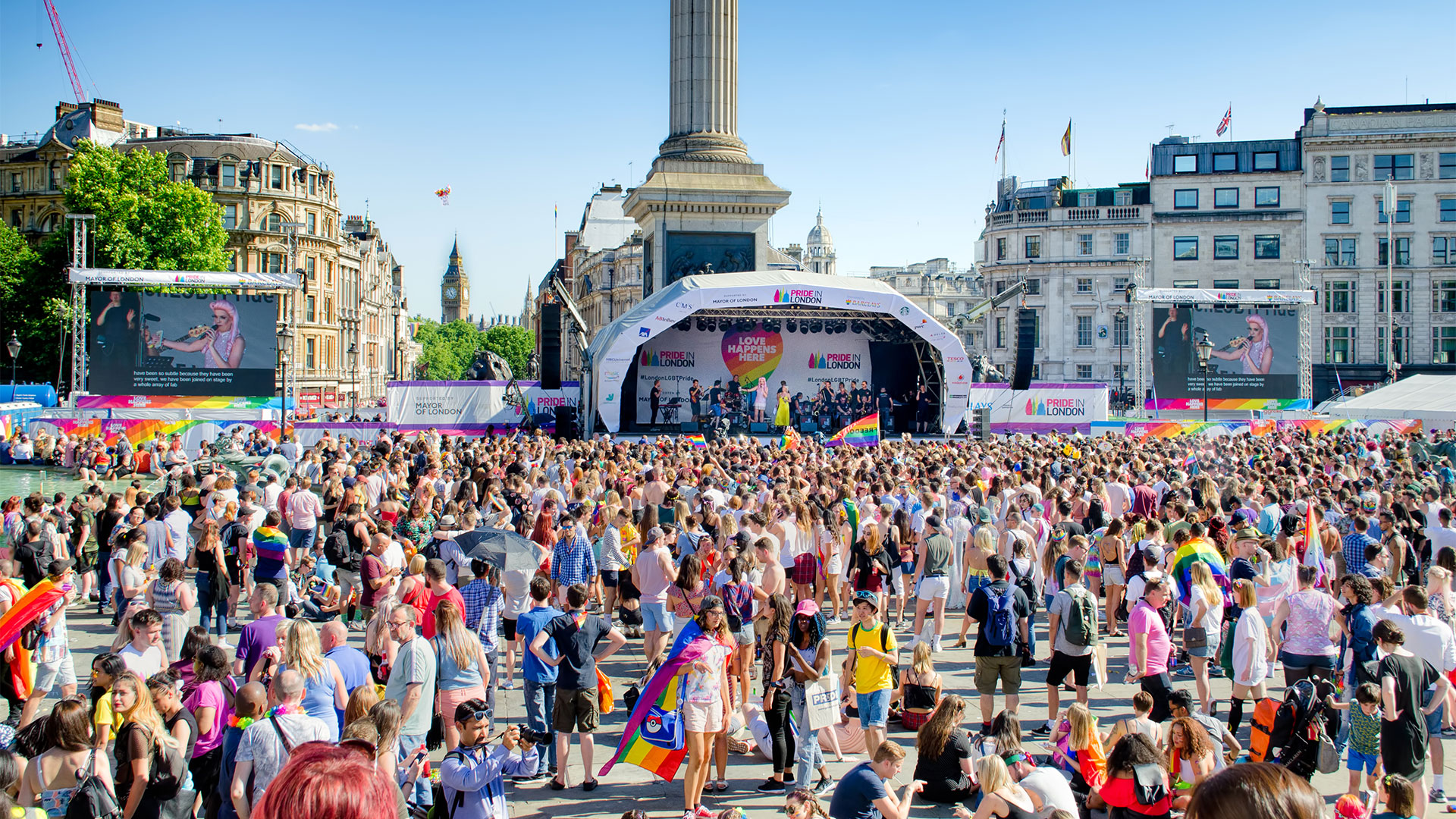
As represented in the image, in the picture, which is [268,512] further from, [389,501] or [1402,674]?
[1402,674]

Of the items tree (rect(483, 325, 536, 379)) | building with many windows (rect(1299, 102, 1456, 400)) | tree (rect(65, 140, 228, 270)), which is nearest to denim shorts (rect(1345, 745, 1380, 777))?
tree (rect(65, 140, 228, 270))

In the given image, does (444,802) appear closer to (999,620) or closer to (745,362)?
(999,620)

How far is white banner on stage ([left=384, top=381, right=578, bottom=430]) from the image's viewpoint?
34.5m

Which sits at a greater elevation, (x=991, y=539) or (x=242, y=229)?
(x=242, y=229)

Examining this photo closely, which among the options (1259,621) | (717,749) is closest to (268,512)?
(717,749)

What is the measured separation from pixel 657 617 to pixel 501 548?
1742mm

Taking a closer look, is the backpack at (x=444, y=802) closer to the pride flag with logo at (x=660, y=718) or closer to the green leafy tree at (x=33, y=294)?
the pride flag with logo at (x=660, y=718)

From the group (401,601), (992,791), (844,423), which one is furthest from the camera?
(844,423)

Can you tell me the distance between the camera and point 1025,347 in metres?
37.5

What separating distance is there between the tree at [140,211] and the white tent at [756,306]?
32415 millimetres

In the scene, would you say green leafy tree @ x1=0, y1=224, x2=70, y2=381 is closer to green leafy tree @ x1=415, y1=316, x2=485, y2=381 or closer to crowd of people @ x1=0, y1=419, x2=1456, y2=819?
crowd of people @ x1=0, y1=419, x2=1456, y2=819

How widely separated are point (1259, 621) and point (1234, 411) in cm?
3325

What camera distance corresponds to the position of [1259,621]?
8.57 metres

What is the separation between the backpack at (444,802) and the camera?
5867mm
